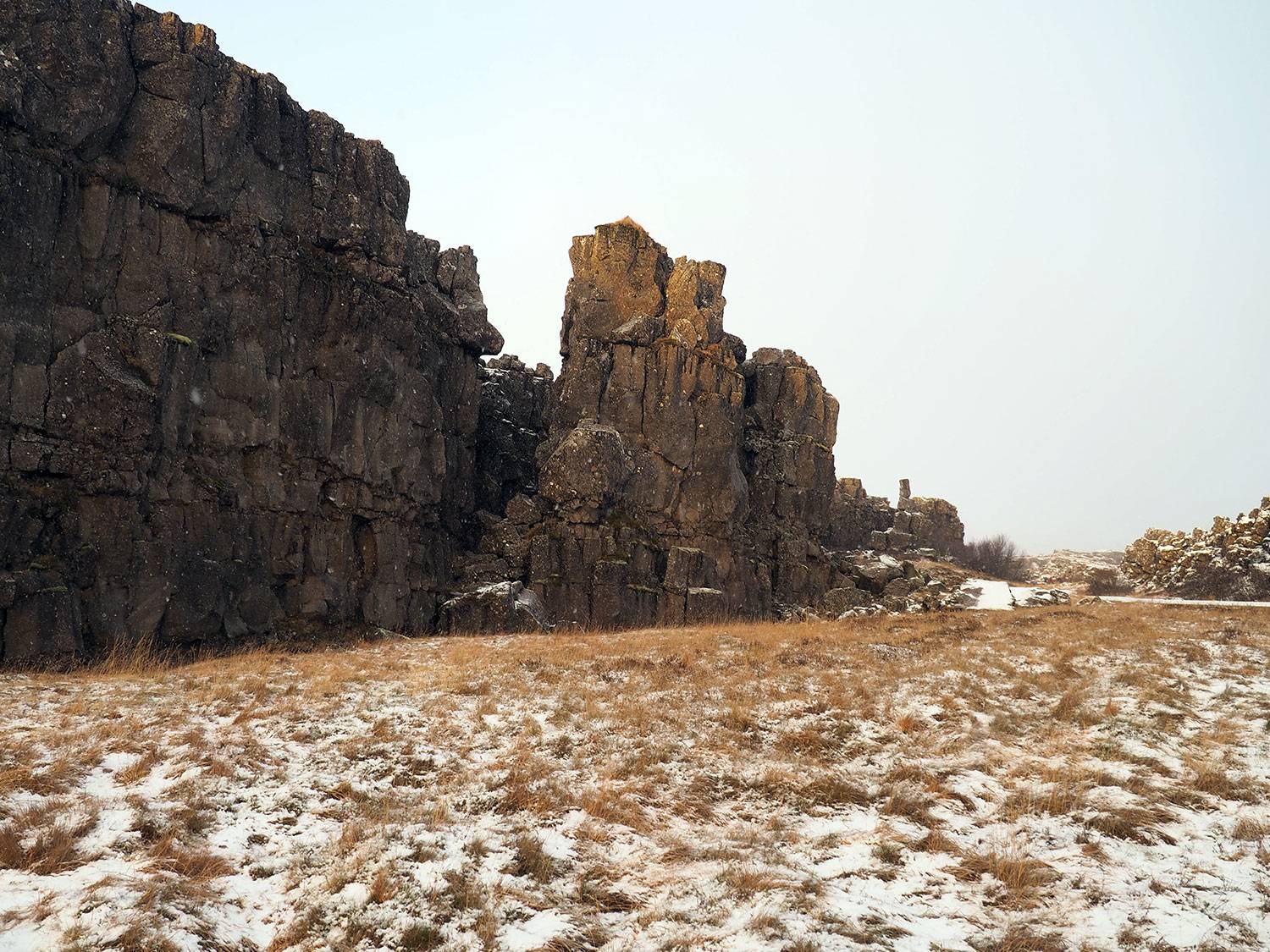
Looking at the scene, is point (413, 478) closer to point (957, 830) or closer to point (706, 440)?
point (706, 440)

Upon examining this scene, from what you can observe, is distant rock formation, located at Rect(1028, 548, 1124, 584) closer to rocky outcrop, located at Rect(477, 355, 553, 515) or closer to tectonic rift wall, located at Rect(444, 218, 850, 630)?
tectonic rift wall, located at Rect(444, 218, 850, 630)

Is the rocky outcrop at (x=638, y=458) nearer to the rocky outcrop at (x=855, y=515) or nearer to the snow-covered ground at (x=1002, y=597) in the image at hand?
the snow-covered ground at (x=1002, y=597)

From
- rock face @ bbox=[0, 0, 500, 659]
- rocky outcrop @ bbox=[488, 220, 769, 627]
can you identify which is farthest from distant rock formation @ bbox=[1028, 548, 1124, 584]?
rock face @ bbox=[0, 0, 500, 659]

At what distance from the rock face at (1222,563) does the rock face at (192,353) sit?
1485 inches

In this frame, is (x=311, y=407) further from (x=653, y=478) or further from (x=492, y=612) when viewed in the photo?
(x=653, y=478)

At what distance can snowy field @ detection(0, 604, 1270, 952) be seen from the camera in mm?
8008

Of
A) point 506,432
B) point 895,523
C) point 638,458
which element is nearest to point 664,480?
point 638,458

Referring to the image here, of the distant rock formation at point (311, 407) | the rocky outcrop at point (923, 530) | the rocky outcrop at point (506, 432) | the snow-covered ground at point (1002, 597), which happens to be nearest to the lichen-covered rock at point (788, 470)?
the distant rock formation at point (311, 407)

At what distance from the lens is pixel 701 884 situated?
8.85 metres

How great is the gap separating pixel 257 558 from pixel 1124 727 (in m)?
24.8

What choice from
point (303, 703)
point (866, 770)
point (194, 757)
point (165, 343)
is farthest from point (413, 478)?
point (866, 770)

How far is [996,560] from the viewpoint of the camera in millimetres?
75750

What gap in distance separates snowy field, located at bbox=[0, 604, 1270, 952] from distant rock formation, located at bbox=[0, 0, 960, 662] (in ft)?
23.9

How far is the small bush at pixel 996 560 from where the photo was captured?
73438 mm
